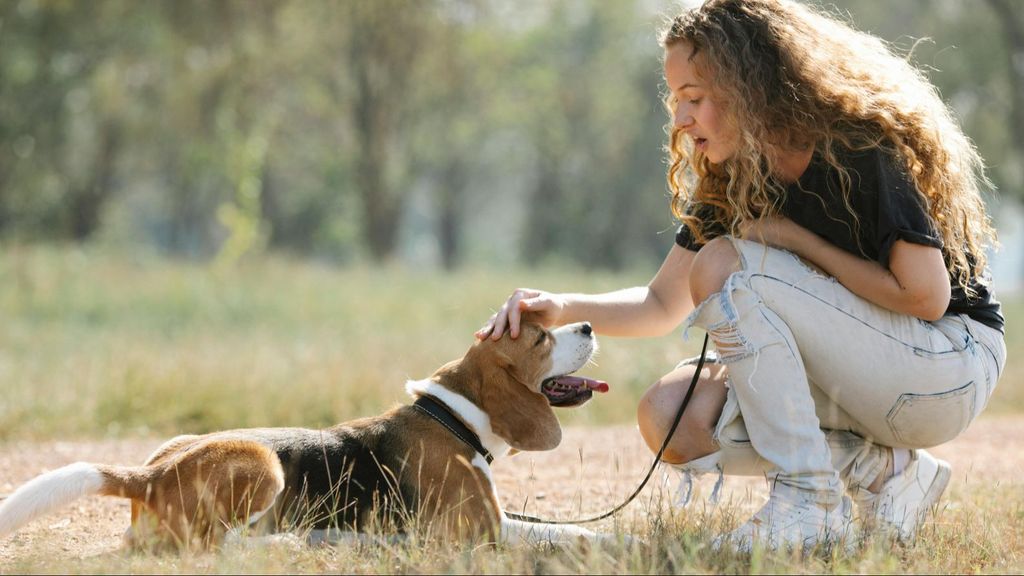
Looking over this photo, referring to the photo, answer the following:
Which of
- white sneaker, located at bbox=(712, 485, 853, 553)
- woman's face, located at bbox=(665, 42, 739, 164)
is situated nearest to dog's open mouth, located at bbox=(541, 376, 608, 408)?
white sneaker, located at bbox=(712, 485, 853, 553)

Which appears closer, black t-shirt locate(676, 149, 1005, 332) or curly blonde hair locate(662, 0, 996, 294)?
black t-shirt locate(676, 149, 1005, 332)

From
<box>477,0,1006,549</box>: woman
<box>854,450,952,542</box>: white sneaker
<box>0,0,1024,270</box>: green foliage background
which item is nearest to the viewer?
<box>477,0,1006,549</box>: woman

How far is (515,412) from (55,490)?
1644 millimetres

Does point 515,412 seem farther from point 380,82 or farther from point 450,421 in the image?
point 380,82

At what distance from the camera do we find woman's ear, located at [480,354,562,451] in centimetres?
414

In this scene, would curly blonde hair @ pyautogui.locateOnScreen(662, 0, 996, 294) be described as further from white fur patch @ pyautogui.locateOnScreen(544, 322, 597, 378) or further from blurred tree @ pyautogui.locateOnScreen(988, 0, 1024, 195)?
→ blurred tree @ pyautogui.locateOnScreen(988, 0, 1024, 195)

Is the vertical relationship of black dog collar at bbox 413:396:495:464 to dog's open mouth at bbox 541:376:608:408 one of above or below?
below

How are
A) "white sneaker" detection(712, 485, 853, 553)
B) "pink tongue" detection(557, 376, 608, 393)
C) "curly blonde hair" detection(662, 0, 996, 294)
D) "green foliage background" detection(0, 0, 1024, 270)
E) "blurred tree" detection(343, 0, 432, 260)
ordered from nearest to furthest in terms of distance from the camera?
"white sneaker" detection(712, 485, 853, 553) < "curly blonde hair" detection(662, 0, 996, 294) < "pink tongue" detection(557, 376, 608, 393) < "green foliage background" detection(0, 0, 1024, 270) < "blurred tree" detection(343, 0, 432, 260)

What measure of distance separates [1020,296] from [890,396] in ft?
79.5

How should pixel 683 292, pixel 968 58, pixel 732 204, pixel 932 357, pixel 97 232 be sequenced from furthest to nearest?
pixel 97 232 → pixel 968 58 → pixel 683 292 → pixel 732 204 → pixel 932 357

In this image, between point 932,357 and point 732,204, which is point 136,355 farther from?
point 932,357

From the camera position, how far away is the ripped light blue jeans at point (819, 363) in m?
3.68

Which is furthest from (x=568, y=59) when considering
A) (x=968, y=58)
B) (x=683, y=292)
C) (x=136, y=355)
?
(x=683, y=292)

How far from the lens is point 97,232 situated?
32625 millimetres
